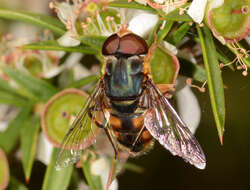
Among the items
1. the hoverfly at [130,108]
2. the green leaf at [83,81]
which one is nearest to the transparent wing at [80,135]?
the hoverfly at [130,108]

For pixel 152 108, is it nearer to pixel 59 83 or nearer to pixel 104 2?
pixel 104 2

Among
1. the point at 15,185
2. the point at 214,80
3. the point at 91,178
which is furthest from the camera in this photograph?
the point at 15,185

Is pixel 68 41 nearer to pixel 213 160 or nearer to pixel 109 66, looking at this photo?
pixel 109 66

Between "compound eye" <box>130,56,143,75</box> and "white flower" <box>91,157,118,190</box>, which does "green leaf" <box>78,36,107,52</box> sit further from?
"white flower" <box>91,157,118,190</box>

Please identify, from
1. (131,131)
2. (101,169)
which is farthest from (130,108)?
(101,169)

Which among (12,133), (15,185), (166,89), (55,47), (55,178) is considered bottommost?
(15,185)

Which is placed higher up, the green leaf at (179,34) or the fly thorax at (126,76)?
the green leaf at (179,34)

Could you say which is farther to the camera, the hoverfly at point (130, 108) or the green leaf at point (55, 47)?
the green leaf at point (55, 47)

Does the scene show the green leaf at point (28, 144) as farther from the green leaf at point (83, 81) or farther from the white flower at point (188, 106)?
the white flower at point (188, 106)
